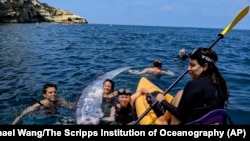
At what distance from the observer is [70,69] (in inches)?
737

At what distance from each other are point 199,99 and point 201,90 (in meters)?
0.19

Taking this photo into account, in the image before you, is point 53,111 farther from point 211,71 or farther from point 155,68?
point 155,68

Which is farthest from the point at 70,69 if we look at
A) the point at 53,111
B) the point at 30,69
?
the point at 53,111

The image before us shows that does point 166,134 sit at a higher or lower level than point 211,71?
lower

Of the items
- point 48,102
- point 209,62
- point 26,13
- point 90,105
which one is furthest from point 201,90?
point 26,13

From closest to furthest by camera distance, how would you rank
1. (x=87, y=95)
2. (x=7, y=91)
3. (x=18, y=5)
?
(x=87, y=95), (x=7, y=91), (x=18, y=5)

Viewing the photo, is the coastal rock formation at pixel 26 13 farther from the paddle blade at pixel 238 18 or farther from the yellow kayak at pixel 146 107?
the paddle blade at pixel 238 18

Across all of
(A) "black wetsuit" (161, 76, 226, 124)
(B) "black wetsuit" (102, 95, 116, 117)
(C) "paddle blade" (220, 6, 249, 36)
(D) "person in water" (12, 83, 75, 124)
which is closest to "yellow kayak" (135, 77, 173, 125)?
(B) "black wetsuit" (102, 95, 116, 117)

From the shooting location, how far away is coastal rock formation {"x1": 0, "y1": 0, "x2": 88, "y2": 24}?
90.9 metres

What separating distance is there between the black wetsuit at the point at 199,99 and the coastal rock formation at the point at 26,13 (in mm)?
88530

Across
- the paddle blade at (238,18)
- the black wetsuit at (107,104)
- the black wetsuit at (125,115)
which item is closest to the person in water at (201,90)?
the black wetsuit at (125,115)

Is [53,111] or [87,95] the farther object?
[87,95]

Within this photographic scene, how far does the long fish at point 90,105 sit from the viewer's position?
9.39 metres

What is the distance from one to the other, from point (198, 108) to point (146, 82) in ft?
18.4
